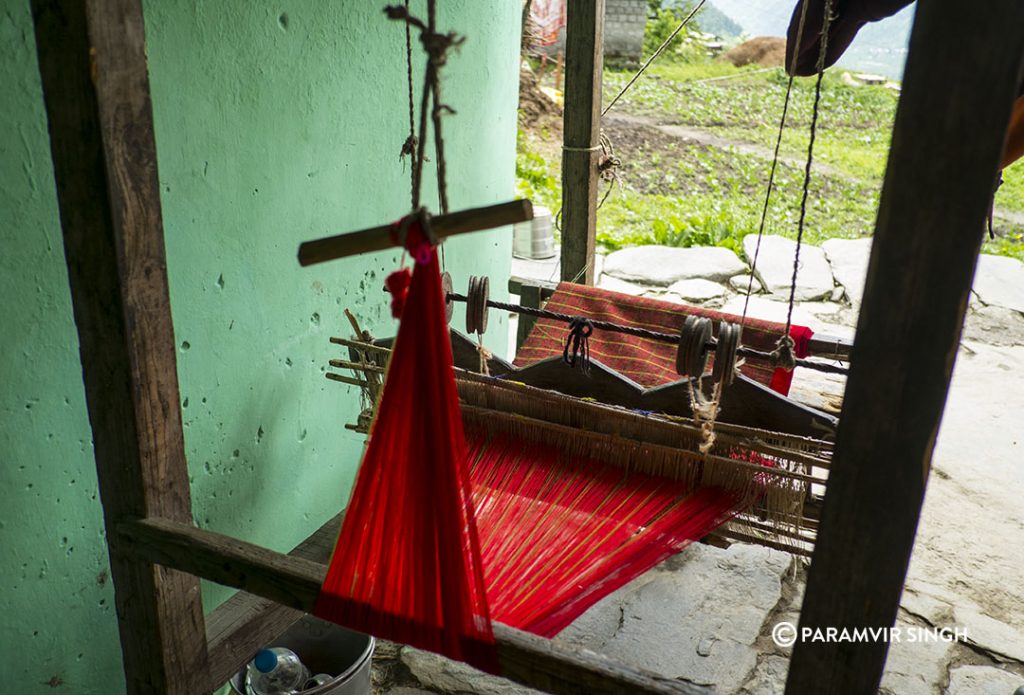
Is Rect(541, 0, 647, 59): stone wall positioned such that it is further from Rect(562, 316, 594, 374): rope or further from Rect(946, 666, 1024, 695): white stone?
Rect(562, 316, 594, 374): rope

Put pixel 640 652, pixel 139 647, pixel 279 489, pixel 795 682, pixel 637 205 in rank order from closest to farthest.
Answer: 1. pixel 795 682
2. pixel 139 647
3. pixel 279 489
4. pixel 640 652
5. pixel 637 205

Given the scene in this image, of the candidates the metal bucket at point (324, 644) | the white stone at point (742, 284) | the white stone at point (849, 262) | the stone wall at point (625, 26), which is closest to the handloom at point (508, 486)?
the metal bucket at point (324, 644)

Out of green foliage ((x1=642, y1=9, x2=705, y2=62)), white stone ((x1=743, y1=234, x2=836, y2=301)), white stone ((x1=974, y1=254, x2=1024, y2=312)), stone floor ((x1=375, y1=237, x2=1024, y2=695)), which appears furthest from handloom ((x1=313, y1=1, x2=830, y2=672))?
green foliage ((x1=642, y1=9, x2=705, y2=62))

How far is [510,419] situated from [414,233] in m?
0.84

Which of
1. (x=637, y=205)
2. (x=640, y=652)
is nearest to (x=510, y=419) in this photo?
(x=640, y=652)

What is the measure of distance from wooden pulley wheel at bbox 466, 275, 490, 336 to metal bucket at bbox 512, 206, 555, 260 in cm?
396

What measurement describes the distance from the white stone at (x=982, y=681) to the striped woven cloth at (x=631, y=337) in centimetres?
100

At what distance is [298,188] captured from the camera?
2117 mm

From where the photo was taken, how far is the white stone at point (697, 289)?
17.7 ft

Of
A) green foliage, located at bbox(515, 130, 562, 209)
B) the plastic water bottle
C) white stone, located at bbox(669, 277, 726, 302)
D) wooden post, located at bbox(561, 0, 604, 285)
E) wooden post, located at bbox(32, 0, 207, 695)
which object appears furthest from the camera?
green foliage, located at bbox(515, 130, 562, 209)

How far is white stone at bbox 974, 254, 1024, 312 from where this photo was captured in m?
5.42

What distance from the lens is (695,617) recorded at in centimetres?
254

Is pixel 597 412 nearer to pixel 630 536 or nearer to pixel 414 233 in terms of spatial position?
pixel 630 536

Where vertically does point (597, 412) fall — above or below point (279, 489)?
above
